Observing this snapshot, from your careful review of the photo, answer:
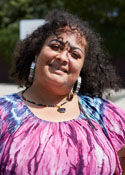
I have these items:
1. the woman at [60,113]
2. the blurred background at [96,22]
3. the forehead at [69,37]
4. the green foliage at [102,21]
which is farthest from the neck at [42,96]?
the green foliage at [102,21]

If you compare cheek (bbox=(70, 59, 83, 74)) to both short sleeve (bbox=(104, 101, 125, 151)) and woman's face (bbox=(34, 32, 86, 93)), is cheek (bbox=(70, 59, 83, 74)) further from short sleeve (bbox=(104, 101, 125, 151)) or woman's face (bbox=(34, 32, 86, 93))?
short sleeve (bbox=(104, 101, 125, 151))

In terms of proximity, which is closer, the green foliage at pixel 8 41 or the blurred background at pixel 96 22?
the blurred background at pixel 96 22

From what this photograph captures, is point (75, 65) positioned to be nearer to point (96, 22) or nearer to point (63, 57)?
point (63, 57)

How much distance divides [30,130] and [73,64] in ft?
1.54

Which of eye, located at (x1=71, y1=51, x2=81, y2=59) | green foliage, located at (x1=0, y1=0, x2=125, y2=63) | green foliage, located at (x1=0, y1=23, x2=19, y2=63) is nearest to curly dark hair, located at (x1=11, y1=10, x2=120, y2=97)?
eye, located at (x1=71, y1=51, x2=81, y2=59)

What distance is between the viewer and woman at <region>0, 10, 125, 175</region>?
58.0 inches

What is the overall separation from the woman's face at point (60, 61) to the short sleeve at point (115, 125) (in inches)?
12.0

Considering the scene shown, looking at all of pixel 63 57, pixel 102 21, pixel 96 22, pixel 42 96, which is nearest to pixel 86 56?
pixel 63 57

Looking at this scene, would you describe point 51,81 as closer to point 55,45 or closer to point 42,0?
point 55,45

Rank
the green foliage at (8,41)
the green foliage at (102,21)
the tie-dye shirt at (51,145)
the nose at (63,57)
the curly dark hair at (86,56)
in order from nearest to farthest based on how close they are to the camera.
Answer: the tie-dye shirt at (51,145) < the nose at (63,57) < the curly dark hair at (86,56) < the green foliage at (102,21) < the green foliage at (8,41)

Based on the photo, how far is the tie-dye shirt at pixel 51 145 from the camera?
4.79ft

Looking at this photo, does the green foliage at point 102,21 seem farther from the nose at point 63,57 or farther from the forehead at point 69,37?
the nose at point 63,57

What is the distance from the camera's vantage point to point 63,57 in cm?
167

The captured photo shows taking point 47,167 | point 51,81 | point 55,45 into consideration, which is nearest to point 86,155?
point 47,167
